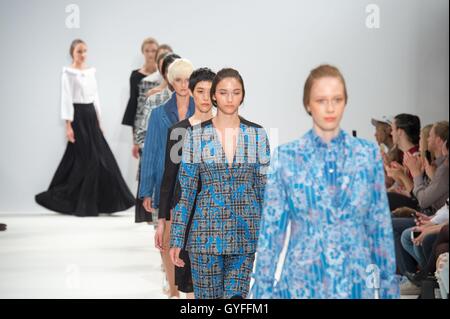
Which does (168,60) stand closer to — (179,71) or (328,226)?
(179,71)

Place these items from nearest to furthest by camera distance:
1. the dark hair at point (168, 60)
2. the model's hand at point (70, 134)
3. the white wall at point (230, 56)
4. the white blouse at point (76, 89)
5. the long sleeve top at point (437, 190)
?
1. the long sleeve top at point (437, 190)
2. the dark hair at point (168, 60)
3. the white wall at point (230, 56)
4. the white blouse at point (76, 89)
5. the model's hand at point (70, 134)

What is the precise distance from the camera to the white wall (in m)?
9.29

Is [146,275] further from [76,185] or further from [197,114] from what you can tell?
[76,185]

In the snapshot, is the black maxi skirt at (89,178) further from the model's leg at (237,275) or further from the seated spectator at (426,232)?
the model's leg at (237,275)

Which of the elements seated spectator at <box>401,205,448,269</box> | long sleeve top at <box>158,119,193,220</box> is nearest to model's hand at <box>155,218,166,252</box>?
long sleeve top at <box>158,119,193,220</box>

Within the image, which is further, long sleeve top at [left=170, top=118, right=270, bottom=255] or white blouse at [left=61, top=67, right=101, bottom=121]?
white blouse at [left=61, top=67, right=101, bottom=121]

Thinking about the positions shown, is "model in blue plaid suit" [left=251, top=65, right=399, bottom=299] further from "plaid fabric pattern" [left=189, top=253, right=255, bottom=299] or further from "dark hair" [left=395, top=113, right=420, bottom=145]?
"dark hair" [left=395, top=113, right=420, bottom=145]

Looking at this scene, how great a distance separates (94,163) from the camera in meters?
10.5

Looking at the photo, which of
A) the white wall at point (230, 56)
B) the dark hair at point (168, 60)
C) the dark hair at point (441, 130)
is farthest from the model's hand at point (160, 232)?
the white wall at point (230, 56)

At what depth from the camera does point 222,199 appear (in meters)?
4.16

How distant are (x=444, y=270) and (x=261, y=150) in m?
0.82

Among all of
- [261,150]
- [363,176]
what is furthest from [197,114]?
[363,176]

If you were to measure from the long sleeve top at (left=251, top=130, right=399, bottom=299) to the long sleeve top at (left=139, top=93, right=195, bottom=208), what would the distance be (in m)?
2.27

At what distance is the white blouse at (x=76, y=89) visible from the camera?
10312 millimetres
